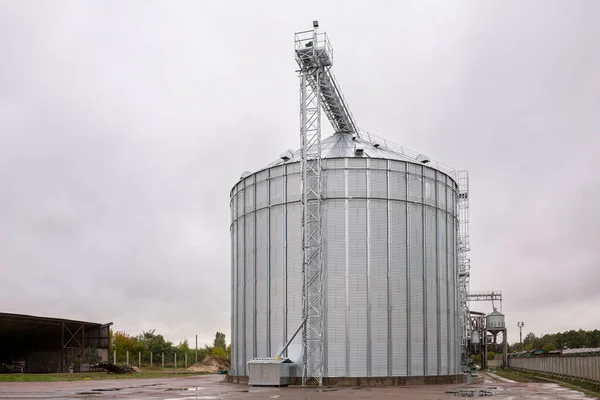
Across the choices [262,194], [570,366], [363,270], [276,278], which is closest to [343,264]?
[363,270]

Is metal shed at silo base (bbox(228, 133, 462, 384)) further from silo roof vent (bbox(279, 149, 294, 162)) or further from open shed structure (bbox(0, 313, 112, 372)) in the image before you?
open shed structure (bbox(0, 313, 112, 372))

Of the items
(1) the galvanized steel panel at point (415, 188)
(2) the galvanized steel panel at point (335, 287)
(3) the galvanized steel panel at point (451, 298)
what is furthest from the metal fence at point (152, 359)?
(1) the galvanized steel panel at point (415, 188)

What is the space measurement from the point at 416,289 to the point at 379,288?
3093mm

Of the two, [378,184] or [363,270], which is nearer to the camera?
[363,270]

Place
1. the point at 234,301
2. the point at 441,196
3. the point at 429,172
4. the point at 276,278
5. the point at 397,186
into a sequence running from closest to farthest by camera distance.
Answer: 1. the point at 397,186
2. the point at 276,278
3. the point at 429,172
4. the point at 441,196
5. the point at 234,301

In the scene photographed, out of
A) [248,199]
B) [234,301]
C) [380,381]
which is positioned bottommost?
[380,381]

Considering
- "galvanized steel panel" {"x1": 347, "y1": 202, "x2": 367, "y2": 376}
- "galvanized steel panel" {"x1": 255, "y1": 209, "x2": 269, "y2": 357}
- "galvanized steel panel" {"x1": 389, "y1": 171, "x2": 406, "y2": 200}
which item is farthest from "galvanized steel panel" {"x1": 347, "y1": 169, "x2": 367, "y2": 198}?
"galvanized steel panel" {"x1": 255, "y1": 209, "x2": 269, "y2": 357}

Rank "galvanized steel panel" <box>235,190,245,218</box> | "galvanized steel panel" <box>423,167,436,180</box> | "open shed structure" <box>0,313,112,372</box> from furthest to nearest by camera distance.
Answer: "open shed structure" <box>0,313,112,372</box>, "galvanized steel panel" <box>235,190,245,218</box>, "galvanized steel panel" <box>423,167,436,180</box>

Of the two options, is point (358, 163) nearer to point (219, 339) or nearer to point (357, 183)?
point (357, 183)

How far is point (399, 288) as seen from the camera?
149 feet

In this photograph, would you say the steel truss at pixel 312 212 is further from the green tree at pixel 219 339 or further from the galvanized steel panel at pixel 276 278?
the green tree at pixel 219 339

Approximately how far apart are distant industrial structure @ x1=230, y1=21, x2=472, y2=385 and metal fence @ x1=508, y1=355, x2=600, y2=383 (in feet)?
31.0

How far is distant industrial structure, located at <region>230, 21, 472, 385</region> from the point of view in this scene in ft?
145

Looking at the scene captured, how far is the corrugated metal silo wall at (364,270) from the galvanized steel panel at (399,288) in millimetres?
70
